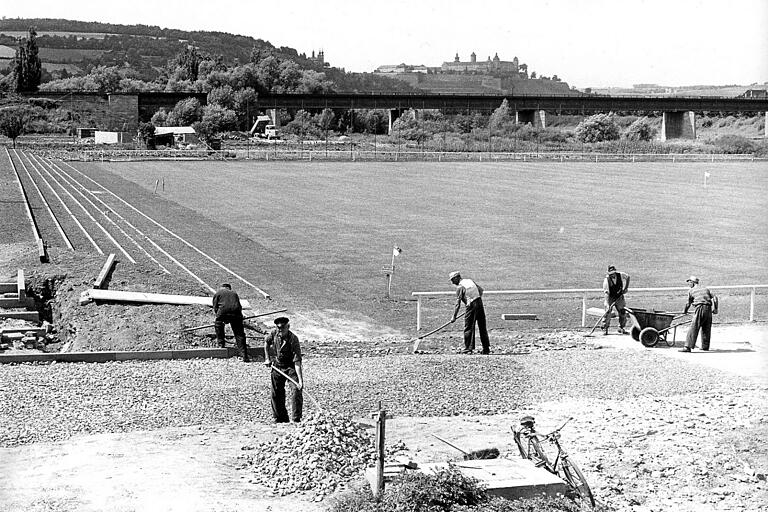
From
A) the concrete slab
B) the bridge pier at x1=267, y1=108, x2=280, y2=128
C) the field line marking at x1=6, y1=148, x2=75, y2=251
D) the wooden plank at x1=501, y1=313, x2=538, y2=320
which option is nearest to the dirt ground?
the concrete slab

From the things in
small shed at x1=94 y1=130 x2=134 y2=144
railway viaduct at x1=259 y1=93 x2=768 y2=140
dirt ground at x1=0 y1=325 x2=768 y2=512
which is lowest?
dirt ground at x1=0 y1=325 x2=768 y2=512

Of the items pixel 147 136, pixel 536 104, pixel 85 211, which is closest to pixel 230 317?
pixel 85 211

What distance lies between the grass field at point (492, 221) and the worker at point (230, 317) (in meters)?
8.37

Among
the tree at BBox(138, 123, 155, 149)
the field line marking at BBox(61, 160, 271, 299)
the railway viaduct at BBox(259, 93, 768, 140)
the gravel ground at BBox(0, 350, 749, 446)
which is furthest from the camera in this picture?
the railway viaduct at BBox(259, 93, 768, 140)

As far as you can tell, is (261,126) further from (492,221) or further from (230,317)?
(230,317)

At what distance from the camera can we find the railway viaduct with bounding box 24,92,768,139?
13875 centimetres

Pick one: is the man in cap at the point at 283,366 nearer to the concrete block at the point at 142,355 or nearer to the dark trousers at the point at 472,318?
the concrete block at the point at 142,355

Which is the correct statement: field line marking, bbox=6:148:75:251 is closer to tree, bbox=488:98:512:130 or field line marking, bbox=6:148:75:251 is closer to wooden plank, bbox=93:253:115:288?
wooden plank, bbox=93:253:115:288

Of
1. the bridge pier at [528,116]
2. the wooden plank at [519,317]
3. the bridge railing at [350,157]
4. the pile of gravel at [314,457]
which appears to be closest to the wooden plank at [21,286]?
the wooden plank at [519,317]

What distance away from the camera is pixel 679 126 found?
508 ft

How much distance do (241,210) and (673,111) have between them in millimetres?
117274

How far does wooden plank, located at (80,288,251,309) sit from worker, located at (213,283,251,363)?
9.90 ft

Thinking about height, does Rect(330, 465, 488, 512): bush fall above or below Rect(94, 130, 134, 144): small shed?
below

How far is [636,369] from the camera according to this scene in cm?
1695
